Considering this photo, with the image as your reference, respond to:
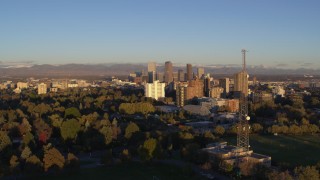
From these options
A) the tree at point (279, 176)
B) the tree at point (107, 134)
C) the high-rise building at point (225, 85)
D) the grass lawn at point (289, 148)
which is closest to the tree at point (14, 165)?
the tree at point (107, 134)

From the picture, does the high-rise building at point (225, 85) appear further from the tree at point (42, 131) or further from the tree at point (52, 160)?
the tree at point (52, 160)

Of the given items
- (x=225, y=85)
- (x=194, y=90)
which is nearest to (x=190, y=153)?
(x=194, y=90)

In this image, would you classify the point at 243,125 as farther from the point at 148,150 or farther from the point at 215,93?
the point at 215,93

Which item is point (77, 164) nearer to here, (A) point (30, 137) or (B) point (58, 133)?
(A) point (30, 137)

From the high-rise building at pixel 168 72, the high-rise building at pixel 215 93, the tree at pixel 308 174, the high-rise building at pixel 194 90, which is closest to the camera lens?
the tree at pixel 308 174

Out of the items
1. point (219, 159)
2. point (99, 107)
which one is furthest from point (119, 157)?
point (99, 107)

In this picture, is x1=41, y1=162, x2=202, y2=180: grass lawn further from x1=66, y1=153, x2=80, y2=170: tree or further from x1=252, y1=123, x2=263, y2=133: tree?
x1=252, y1=123, x2=263, y2=133: tree
